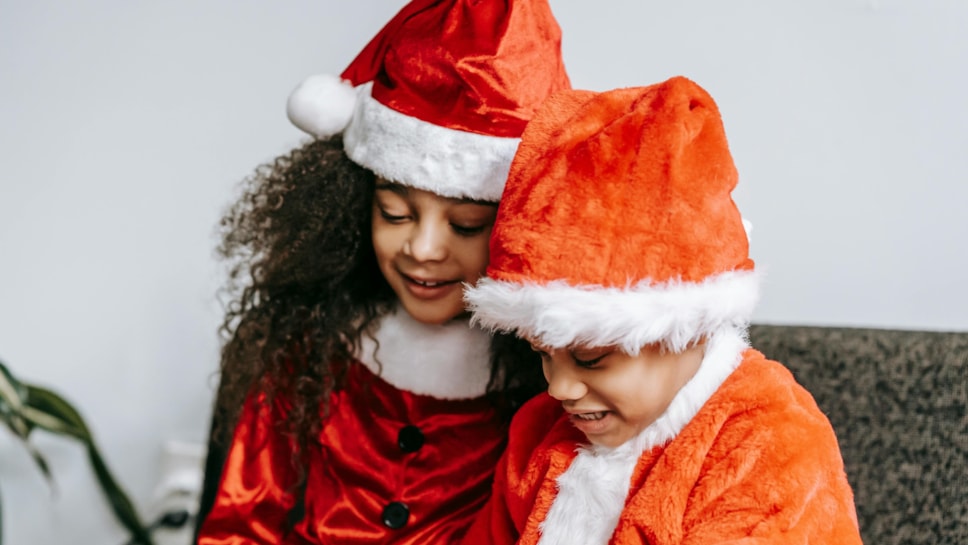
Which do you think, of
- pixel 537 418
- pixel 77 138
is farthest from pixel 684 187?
pixel 77 138

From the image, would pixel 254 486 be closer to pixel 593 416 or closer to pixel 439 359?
pixel 439 359

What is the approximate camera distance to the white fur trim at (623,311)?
0.70m

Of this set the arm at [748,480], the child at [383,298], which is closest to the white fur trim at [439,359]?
the child at [383,298]

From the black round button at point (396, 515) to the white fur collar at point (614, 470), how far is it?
325 millimetres

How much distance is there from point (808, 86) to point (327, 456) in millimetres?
738

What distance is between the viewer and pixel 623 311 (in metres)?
0.69

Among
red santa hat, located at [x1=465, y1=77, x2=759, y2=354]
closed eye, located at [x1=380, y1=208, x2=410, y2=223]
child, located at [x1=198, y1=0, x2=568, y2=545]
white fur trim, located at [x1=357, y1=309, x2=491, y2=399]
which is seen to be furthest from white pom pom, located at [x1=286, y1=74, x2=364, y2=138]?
red santa hat, located at [x1=465, y1=77, x2=759, y2=354]

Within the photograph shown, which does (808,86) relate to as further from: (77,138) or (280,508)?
(77,138)

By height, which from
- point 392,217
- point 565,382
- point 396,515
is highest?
point 392,217

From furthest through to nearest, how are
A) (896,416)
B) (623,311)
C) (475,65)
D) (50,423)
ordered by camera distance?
(50,423) → (896,416) → (475,65) → (623,311)

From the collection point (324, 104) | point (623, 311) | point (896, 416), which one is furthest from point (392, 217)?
point (896, 416)

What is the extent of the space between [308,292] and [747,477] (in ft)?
2.01

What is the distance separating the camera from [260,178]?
3.91 feet

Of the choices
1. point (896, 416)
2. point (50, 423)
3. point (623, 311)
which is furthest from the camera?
point (50, 423)
